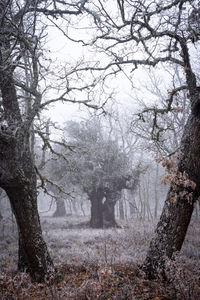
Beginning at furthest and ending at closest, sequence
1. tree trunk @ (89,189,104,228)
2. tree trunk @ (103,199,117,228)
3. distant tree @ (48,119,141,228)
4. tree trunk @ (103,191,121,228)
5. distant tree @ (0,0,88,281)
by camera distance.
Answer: tree trunk @ (103,191,121,228), tree trunk @ (103,199,117,228), tree trunk @ (89,189,104,228), distant tree @ (48,119,141,228), distant tree @ (0,0,88,281)

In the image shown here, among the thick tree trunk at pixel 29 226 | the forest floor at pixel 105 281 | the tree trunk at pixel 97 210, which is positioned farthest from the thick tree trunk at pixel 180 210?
the tree trunk at pixel 97 210

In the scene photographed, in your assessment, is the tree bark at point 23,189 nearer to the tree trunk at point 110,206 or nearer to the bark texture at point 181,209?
the bark texture at point 181,209

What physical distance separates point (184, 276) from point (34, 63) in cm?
604

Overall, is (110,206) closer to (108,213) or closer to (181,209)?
(108,213)

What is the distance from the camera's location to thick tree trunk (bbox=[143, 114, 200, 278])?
19.8 feet

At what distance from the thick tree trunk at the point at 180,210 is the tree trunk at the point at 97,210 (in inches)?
573

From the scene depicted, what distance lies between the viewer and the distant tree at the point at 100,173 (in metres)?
19.9

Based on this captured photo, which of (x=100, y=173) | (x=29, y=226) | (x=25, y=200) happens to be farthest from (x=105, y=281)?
(x=100, y=173)

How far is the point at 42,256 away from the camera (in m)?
6.36

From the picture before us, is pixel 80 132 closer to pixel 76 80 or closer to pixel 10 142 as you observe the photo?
pixel 76 80

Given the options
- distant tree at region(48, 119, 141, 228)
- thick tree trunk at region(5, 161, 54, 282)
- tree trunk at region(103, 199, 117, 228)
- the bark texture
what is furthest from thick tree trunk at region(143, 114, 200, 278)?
tree trunk at region(103, 199, 117, 228)

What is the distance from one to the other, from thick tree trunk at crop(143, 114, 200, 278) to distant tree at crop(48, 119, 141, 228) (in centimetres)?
1301

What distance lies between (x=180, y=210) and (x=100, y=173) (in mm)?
14015

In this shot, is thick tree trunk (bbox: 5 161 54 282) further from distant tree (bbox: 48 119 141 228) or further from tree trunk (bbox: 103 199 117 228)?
tree trunk (bbox: 103 199 117 228)
